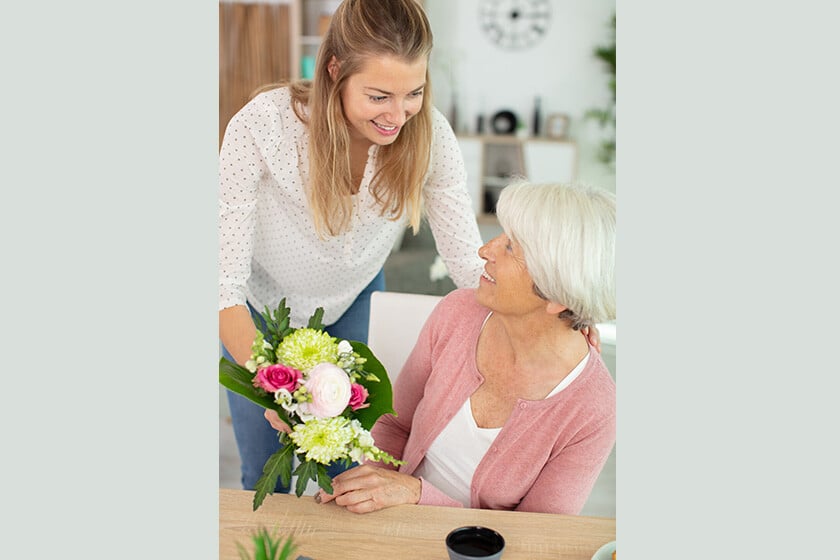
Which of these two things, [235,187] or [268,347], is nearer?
[268,347]

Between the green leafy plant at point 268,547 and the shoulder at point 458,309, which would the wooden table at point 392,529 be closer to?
the green leafy plant at point 268,547

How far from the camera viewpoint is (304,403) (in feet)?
3.81

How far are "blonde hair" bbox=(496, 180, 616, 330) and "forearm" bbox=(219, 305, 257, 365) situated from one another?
0.50 meters

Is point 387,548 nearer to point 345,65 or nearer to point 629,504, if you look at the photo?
point 629,504

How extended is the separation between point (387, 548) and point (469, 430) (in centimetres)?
27

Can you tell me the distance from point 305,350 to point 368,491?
30cm

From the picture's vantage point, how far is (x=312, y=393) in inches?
44.8

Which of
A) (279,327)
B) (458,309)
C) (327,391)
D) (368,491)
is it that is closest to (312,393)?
(327,391)

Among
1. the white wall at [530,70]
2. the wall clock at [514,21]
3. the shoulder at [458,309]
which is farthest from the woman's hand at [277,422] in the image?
the wall clock at [514,21]

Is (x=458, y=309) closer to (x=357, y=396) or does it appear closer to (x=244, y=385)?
(x=357, y=396)

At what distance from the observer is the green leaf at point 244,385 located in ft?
3.91

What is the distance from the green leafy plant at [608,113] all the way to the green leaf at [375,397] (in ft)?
1.63

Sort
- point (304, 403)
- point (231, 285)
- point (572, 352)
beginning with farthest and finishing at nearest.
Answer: point (231, 285) < point (572, 352) < point (304, 403)

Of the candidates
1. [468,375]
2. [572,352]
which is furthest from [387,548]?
[572,352]
